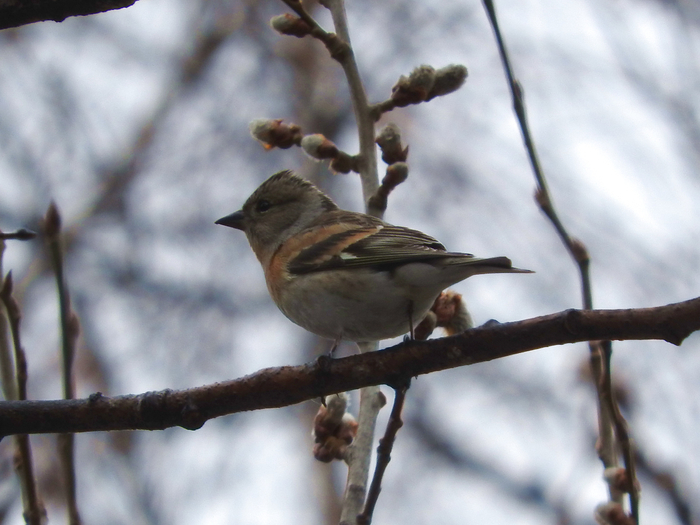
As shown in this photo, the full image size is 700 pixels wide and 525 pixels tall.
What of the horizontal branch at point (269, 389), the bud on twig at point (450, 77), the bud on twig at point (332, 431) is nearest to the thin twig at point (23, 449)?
the horizontal branch at point (269, 389)

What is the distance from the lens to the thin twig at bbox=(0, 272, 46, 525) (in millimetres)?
2133

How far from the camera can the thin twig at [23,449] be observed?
7.00ft

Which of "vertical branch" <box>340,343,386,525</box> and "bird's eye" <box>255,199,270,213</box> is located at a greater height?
"bird's eye" <box>255,199,270,213</box>

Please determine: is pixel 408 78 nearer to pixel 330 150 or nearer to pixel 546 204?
pixel 330 150

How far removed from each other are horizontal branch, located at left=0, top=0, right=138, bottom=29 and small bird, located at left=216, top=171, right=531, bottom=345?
4.91ft

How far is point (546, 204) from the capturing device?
2307 mm

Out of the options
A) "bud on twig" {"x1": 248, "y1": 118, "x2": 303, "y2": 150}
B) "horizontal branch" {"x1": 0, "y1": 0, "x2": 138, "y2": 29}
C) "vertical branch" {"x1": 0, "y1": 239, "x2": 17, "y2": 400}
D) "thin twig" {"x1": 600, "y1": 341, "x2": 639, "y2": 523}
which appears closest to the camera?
"horizontal branch" {"x1": 0, "y1": 0, "x2": 138, "y2": 29}

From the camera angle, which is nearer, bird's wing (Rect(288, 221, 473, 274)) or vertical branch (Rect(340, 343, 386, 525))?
vertical branch (Rect(340, 343, 386, 525))

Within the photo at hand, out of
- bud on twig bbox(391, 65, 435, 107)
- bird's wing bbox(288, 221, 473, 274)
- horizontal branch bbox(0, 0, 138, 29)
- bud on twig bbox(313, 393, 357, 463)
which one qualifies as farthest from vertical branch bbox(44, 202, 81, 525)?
bud on twig bbox(391, 65, 435, 107)

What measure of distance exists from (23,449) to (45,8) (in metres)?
1.30

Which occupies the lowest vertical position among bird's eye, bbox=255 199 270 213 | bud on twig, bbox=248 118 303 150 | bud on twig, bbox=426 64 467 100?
bud on twig, bbox=248 118 303 150

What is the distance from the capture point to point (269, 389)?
234 cm

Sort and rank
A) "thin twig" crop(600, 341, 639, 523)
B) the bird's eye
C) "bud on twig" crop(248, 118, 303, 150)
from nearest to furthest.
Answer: "thin twig" crop(600, 341, 639, 523) → "bud on twig" crop(248, 118, 303, 150) → the bird's eye

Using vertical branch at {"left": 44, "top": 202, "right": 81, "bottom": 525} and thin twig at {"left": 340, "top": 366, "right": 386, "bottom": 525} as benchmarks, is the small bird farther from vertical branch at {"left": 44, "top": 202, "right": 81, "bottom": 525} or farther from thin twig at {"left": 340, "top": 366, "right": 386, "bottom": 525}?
vertical branch at {"left": 44, "top": 202, "right": 81, "bottom": 525}
